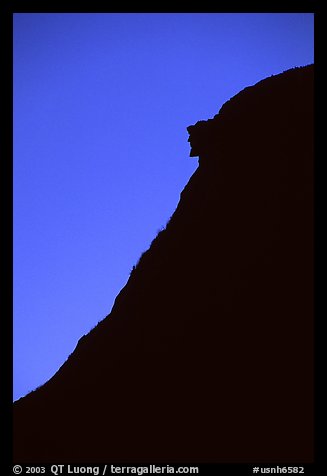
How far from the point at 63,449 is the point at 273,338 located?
30.0 feet

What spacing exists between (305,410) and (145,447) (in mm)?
5734

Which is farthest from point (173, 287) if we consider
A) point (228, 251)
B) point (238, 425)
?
point (238, 425)

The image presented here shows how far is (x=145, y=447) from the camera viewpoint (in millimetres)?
17547

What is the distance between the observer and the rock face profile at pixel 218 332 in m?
17.1

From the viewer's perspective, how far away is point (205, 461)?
16078mm

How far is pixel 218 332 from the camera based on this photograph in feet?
64.4

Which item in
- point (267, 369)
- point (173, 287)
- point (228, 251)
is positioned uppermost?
point (228, 251)

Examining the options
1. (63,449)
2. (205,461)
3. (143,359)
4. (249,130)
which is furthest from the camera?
(249,130)

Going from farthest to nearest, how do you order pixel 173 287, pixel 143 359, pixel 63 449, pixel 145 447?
pixel 173 287 → pixel 143 359 → pixel 63 449 → pixel 145 447

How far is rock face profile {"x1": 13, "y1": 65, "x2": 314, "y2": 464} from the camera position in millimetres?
17141

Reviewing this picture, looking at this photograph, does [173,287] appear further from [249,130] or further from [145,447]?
[249,130]
